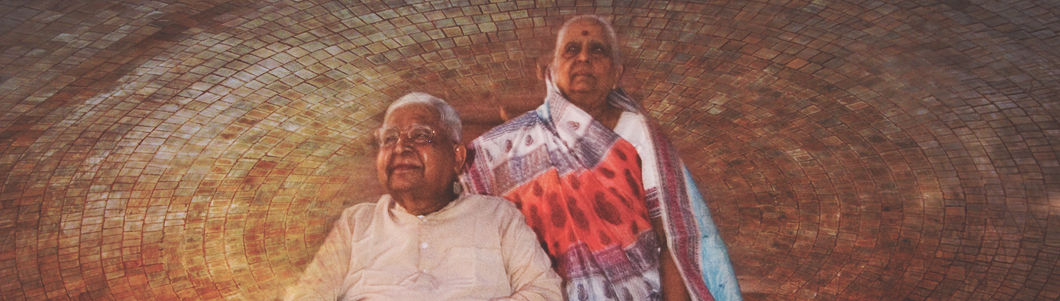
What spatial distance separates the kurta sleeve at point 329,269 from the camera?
4297mm

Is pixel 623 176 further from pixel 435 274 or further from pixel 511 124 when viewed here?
pixel 435 274

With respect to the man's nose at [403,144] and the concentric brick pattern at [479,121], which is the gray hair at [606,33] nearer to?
the concentric brick pattern at [479,121]

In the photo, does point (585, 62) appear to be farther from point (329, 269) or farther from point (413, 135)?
point (329, 269)

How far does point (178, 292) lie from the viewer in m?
6.60

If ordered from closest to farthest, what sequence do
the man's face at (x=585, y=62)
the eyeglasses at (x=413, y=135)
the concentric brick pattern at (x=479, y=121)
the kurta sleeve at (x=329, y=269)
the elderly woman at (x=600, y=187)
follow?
the kurta sleeve at (x=329, y=269)
the eyeglasses at (x=413, y=135)
the elderly woman at (x=600, y=187)
the man's face at (x=585, y=62)
the concentric brick pattern at (x=479, y=121)

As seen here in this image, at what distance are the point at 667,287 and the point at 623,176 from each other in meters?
0.73

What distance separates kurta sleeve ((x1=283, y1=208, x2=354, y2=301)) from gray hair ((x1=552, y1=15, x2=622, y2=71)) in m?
1.71

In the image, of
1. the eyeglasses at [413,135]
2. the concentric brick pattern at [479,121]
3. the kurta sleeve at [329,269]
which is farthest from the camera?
the concentric brick pattern at [479,121]

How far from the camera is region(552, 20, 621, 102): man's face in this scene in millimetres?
4797

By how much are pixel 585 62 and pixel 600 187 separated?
2.57ft

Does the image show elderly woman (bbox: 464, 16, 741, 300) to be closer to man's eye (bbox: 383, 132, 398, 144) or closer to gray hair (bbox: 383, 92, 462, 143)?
gray hair (bbox: 383, 92, 462, 143)

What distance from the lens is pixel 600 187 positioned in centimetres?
479

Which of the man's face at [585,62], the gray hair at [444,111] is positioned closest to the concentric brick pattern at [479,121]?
the man's face at [585,62]

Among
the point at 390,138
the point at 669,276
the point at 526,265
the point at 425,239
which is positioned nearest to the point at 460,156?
the point at 390,138
